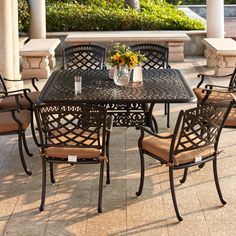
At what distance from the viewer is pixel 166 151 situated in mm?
4625

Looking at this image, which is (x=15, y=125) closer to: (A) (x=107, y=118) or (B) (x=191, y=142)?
(A) (x=107, y=118)

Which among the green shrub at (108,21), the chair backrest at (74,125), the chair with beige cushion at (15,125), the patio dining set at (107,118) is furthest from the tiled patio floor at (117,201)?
the green shrub at (108,21)

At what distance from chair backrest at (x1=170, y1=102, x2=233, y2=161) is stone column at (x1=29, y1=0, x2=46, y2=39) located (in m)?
7.36

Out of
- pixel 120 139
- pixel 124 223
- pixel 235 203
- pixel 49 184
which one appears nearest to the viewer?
pixel 124 223

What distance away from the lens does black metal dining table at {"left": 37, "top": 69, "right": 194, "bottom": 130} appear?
5.32 meters

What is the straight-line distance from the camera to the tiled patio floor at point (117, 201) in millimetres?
4352

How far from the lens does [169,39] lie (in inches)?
441

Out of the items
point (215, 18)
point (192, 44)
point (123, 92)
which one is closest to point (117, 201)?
point (123, 92)

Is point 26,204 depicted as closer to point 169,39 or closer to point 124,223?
point 124,223

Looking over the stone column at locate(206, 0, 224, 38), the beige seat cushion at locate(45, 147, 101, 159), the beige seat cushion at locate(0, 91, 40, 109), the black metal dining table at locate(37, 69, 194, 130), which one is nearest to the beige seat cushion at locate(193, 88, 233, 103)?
the black metal dining table at locate(37, 69, 194, 130)

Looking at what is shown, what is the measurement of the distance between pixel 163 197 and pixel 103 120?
3.03 ft

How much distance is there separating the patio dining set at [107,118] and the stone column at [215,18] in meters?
4.39

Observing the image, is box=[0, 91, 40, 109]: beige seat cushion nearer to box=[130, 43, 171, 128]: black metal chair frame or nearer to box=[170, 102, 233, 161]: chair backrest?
box=[130, 43, 171, 128]: black metal chair frame

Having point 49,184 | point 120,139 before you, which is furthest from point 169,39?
point 49,184
